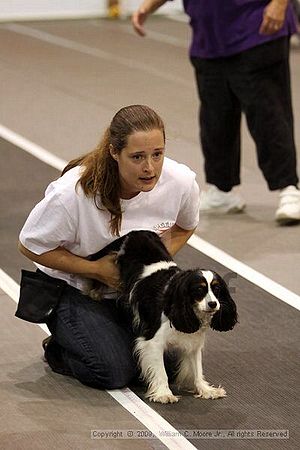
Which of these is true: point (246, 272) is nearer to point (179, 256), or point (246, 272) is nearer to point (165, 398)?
point (179, 256)

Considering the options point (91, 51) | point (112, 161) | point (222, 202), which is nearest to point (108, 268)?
point (112, 161)

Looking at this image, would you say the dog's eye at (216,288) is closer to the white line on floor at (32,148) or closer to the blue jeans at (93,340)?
the blue jeans at (93,340)

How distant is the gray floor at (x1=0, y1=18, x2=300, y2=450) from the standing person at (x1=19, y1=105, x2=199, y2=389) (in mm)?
116

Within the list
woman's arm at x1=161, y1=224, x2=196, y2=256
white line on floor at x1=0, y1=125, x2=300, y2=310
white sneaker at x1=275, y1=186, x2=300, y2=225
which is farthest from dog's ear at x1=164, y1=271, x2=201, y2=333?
white sneaker at x1=275, y1=186, x2=300, y2=225

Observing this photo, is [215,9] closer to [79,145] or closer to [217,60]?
[217,60]

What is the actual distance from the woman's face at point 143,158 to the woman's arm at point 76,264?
28cm

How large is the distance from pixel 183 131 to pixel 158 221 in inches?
141

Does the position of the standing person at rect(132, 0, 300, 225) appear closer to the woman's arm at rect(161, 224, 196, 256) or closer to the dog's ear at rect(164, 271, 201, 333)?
the woman's arm at rect(161, 224, 196, 256)

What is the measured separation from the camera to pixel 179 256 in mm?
4773

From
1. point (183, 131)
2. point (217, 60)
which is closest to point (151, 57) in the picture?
point (183, 131)

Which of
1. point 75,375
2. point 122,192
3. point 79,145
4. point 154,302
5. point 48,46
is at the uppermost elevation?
point 122,192

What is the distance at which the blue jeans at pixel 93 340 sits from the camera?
136 inches

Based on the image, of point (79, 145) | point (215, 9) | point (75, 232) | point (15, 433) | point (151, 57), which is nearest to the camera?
point (15, 433)

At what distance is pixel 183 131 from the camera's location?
23.2ft
